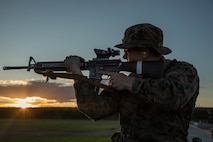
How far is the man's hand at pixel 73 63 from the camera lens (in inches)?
130

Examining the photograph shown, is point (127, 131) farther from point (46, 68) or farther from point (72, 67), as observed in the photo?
point (46, 68)

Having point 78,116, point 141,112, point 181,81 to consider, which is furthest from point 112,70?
point 78,116

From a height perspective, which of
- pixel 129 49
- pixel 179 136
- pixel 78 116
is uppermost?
pixel 129 49

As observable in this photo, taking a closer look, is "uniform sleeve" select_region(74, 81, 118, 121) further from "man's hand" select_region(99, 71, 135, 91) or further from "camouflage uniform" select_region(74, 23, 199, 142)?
"man's hand" select_region(99, 71, 135, 91)

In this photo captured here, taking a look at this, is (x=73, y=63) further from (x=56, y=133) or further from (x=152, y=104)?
(x=56, y=133)

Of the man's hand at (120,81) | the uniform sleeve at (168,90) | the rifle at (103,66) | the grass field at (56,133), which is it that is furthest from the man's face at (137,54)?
the grass field at (56,133)

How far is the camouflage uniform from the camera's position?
2.79 meters

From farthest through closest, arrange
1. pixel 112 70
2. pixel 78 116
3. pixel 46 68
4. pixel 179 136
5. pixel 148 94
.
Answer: pixel 78 116 → pixel 46 68 → pixel 112 70 → pixel 179 136 → pixel 148 94

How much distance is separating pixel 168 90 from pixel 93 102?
695 mm

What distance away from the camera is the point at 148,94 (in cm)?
281

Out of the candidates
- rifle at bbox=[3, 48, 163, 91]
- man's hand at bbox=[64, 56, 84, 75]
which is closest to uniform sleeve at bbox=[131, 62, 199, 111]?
rifle at bbox=[3, 48, 163, 91]

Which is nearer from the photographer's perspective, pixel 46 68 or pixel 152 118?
pixel 152 118

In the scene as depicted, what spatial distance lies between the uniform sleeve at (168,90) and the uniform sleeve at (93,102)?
43 cm

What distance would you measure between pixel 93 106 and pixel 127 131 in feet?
1.18
